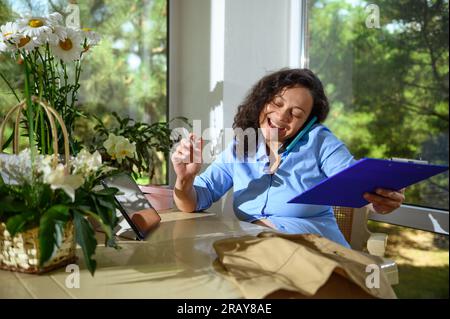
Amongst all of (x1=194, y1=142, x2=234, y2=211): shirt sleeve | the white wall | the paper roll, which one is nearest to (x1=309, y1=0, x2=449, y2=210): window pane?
the white wall

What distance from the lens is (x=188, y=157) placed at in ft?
4.79

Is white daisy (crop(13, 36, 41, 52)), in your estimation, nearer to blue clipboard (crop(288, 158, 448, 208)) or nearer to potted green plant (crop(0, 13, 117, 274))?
potted green plant (crop(0, 13, 117, 274))

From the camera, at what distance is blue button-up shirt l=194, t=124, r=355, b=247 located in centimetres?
153

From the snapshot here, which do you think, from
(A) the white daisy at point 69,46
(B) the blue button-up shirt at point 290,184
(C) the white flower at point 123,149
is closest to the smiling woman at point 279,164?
(B) the blue button-up shirt at point 290,184

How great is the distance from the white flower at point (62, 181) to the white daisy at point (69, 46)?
51 centimetres

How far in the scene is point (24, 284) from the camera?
91 centimetres

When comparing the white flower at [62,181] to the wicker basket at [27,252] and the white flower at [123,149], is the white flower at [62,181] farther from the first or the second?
the white flower at [123,149]

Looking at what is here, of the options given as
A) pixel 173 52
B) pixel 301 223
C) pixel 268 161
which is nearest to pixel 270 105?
pixel 268 161

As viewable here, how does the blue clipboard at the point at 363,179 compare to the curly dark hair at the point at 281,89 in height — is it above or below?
below

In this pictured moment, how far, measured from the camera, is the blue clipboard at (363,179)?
1046 mm

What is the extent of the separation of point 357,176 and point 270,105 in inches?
24.6

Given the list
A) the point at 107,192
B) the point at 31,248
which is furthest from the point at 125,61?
the point at 31,248

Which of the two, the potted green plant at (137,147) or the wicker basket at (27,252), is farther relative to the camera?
the potted green plant at (137,147)

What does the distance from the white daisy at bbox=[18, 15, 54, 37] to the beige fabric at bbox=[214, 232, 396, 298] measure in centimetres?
68
